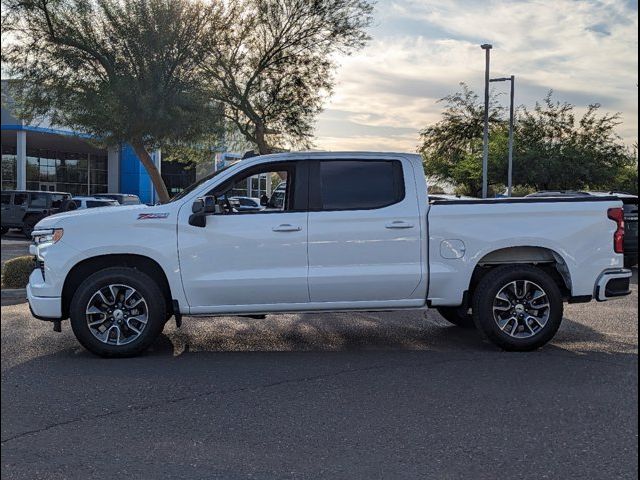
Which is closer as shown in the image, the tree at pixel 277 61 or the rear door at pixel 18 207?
the tree at pixel 277 61

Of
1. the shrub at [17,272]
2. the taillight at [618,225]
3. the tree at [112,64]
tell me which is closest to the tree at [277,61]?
the tree at [112,64]

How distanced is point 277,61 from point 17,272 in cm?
1110

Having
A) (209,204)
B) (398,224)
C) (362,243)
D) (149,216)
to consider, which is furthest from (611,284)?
(149,216)

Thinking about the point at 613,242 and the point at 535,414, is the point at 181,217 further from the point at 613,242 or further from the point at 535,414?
the point at 613,242

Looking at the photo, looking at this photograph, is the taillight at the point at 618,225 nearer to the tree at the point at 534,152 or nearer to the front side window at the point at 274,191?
the front side window at the point at 274,191

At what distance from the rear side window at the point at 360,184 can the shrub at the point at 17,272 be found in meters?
6.18

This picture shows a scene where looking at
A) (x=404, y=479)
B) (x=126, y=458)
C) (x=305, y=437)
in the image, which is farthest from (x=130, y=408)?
(x=404, y=479)

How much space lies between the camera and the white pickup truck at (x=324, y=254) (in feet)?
22.0

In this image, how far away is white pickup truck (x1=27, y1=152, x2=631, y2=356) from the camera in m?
6.72

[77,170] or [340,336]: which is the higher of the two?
[77,170]

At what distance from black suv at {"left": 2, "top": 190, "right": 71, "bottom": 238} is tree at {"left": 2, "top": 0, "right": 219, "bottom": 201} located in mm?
11079

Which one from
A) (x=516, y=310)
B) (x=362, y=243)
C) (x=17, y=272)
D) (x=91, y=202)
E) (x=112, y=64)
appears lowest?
(x=17, y=272)

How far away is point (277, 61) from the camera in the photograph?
20297 mm

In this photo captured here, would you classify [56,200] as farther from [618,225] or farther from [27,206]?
[618,225]
